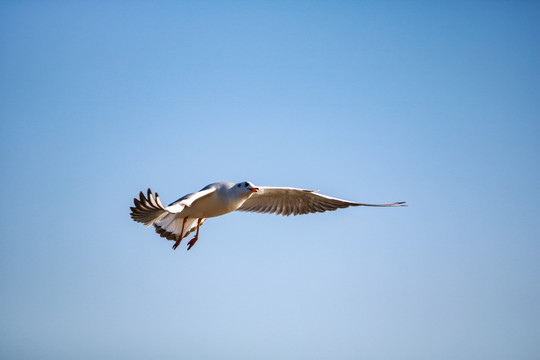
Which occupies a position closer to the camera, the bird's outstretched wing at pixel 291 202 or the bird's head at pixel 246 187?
the bird's head at pixel 246 187

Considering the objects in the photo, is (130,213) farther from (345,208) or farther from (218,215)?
(345,208)

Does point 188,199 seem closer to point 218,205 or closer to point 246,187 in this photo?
point 218,205

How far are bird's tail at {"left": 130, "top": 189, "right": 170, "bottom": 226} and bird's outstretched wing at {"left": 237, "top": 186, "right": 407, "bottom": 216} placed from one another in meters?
2.81

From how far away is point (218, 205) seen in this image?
378 inches

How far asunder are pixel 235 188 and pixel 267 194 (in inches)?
58.2

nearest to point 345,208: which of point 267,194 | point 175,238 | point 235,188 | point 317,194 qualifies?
point 317,194

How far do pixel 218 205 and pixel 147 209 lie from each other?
5.36 feet

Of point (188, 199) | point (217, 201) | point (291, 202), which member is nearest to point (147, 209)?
point (188, 199)

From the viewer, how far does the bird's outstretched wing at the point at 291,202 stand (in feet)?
35.8

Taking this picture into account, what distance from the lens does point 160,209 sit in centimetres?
816

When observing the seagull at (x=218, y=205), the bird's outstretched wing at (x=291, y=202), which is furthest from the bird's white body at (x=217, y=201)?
the bird's outstretched wing at (x=291, y=202)

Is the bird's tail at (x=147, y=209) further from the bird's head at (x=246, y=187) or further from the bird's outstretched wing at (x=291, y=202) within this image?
the bird's outstretched wing at (x=291, y=202)

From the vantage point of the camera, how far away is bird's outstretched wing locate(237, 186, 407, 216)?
1092cm

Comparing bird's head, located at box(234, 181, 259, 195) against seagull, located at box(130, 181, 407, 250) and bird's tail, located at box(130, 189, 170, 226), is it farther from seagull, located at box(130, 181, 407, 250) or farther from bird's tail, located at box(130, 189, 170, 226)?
bird's tail, located at box(130, 189, 170, 226)
